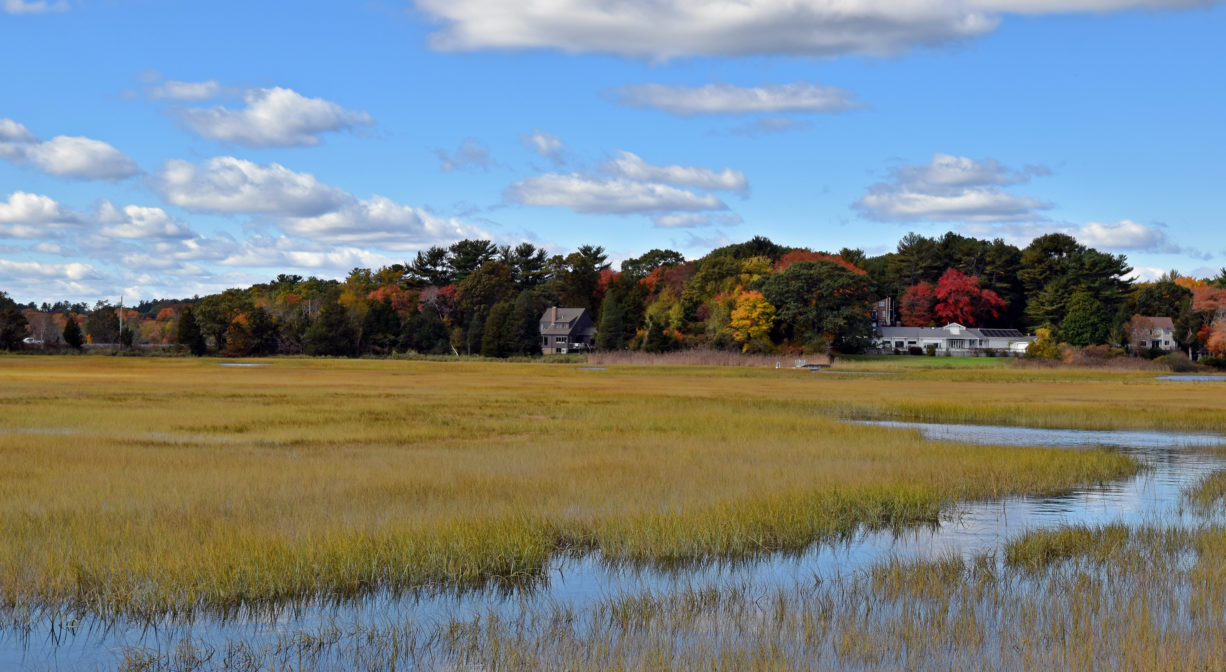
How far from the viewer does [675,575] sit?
1270cm

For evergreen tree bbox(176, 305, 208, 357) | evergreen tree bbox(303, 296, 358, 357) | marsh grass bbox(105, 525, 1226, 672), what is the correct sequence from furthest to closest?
1. evergreen tree bbox(303, 296, 358, 357)
2. evergreen tree bbox(176, 305, 208, 357)
3. marsh grass bbox(105, 525, 1226, 672)

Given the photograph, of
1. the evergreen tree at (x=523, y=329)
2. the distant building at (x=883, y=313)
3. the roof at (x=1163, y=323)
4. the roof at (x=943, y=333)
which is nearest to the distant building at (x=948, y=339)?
the roof at (x=943, y=333)

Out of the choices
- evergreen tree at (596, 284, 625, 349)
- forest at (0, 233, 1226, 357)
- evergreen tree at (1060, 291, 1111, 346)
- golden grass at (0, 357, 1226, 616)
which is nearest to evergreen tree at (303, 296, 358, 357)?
forest at (0, 233, 1226, 357)

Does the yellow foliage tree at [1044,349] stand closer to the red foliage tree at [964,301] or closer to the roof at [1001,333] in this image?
the roof at [1001,333]

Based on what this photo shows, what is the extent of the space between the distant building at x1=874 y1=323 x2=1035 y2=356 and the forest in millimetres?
4311

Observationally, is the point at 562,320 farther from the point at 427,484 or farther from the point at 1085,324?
the point at 427,484

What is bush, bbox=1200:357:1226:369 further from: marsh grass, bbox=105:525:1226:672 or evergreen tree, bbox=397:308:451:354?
marsh grass, bbox=105:525:1226:672

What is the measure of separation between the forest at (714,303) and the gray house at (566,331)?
153 inches

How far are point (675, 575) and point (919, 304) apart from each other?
13002 centimetres

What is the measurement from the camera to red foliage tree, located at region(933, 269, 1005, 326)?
132 meters

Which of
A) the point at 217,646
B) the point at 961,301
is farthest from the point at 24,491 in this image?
the point at 961,301

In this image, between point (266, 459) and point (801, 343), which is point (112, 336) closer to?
point (801, 343)

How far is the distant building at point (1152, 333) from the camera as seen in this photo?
112938 mm

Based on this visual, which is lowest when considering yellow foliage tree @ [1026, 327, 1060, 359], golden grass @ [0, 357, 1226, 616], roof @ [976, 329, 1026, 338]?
golden grass @ [0, 357, 1226, 616]
